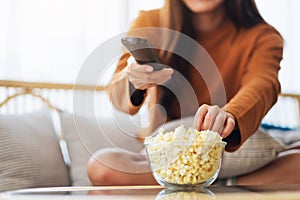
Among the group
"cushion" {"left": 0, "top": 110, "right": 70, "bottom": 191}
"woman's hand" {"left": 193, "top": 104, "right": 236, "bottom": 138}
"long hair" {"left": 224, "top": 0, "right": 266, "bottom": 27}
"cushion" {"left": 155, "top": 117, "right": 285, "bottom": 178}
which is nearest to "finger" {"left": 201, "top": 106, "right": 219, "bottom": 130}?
"woman's hand" {"left": 193, "top": 104, "right": 236, "bottom": 138}

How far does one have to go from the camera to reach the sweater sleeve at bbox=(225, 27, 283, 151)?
4.44 feet

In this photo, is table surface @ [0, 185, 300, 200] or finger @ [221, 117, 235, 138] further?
finger @ [221, 117, 235, 138]

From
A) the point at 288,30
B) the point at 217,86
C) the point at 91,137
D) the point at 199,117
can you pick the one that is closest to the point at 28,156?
the point at 91,137

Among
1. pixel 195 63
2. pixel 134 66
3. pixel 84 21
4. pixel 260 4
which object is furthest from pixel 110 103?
pixel 260 4

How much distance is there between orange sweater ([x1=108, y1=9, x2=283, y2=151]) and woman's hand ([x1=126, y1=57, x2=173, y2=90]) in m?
0.08

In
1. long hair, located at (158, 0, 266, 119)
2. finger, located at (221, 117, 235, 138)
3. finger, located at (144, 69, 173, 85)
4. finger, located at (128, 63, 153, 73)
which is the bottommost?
finger, located at (221, 117, 235, 138)

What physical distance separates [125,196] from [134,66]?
1.96 feet

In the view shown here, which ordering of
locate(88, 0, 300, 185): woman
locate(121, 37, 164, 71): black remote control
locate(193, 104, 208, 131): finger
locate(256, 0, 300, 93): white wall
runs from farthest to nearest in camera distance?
locate(256, 0, 300, 93): white wall, locate(88, 0, 300, 185): woman, locate(193, 104, 208, 131): finger, locate(121, 37, 164, 71): black remote control

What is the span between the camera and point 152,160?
27.8 inches

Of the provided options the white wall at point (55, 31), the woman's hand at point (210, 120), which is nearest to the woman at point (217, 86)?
the woman's hand at point (210, 120)

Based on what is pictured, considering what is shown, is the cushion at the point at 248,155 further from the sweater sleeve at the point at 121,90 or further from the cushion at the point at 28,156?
the cushion at the point at 28,156

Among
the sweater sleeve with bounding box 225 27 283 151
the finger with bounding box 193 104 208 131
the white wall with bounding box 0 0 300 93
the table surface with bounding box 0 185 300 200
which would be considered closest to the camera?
the table surface with bounding box 0 185 300 200

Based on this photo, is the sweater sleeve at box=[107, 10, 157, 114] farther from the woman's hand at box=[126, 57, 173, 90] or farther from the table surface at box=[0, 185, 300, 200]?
the table surface at box=[0, 185, 300, 200]

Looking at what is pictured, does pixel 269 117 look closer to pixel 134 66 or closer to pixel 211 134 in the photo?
pixel 134 66
